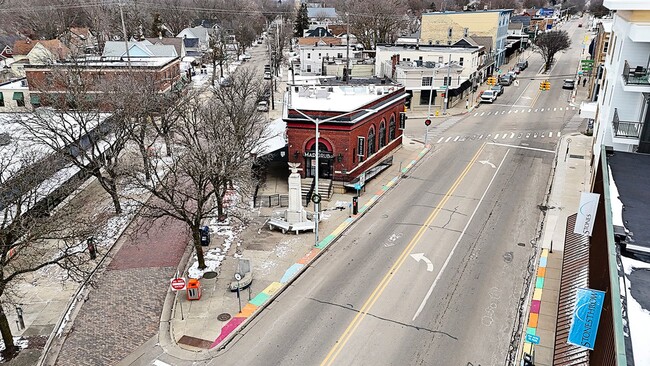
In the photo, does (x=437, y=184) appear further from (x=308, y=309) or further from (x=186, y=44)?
(x=186, y=44)

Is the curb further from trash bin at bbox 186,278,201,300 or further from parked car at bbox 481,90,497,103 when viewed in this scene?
parked car at bbox 481,90,497,103

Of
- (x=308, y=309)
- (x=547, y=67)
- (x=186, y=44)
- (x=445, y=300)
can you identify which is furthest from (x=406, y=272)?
(x=186, y=44)

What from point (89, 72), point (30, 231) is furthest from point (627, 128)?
point (89, 72)

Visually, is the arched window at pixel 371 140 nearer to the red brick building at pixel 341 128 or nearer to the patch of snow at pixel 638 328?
the red brick building at pixel 341 128

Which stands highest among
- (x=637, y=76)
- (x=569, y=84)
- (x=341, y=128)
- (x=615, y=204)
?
(x=637, y=76)

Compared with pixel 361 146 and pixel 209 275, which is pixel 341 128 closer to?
pixel 361 146

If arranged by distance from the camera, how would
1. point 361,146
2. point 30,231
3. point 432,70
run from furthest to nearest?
point 432,70
point 361,146
point 30,231
